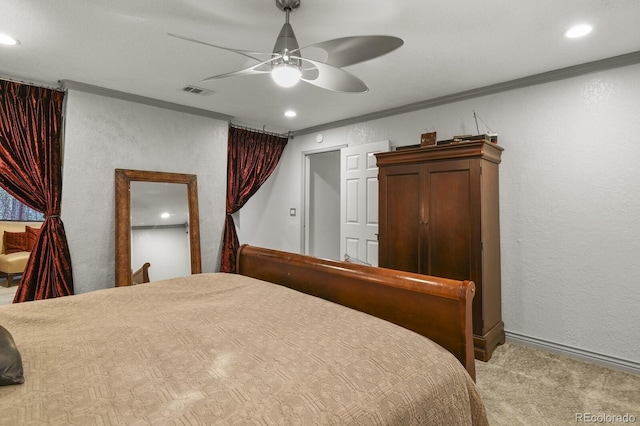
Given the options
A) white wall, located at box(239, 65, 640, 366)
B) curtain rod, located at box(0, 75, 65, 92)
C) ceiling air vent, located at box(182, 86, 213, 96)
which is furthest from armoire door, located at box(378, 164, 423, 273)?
curtain rod, located at box(0, 75, 65, 92)

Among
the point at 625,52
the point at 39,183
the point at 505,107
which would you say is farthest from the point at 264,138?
the point at 625,52

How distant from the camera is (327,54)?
72.6 inches

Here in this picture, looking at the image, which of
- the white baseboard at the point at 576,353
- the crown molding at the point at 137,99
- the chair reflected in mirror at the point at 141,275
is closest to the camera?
the white baseboard at the point at 576,353

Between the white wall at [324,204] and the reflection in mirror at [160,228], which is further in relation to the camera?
the white wall at [324,204]

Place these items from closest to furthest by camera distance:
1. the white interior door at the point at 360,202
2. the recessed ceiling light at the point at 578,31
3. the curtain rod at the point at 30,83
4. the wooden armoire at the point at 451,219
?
the recessed ceiling light at the point at 578,31
the wooden armoire at the point at 451,219
the curtain rod at the point at 30,83
the white interior door at the point at 360,202

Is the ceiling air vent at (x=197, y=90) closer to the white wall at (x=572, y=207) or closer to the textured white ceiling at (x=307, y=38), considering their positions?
the textured white ceiling at (x=307, y=38)

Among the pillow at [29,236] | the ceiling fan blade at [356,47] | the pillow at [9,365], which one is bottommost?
the pillow at [9,365]

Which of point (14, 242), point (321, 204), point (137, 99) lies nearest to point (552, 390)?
point (321, 204)

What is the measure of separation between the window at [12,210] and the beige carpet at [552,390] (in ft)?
21.6

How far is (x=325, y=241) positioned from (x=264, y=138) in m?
1.94

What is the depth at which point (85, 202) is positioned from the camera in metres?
3.35

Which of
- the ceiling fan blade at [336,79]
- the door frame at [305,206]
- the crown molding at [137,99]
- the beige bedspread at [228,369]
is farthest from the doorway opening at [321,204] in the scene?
the beige bedspread at [228,369]

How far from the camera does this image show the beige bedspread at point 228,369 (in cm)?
86

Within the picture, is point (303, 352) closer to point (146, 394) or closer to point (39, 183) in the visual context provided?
point (146, 394)
